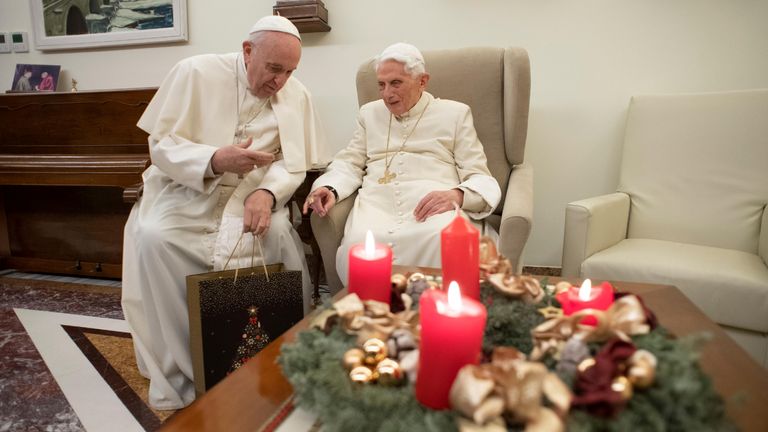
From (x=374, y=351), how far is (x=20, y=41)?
162 inches

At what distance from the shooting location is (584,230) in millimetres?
1858

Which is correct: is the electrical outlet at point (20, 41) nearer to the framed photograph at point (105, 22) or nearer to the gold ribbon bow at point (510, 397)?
the framed photograph at point (105, 22)

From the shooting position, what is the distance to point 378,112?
233cm

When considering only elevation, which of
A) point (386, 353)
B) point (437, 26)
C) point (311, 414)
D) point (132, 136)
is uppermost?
point (437, 26)

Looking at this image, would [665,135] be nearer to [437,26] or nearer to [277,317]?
[437,26]

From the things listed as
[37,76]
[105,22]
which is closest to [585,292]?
[105,22]

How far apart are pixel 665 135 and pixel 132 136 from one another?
3026mm

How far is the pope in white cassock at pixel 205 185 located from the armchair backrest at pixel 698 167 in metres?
1.69

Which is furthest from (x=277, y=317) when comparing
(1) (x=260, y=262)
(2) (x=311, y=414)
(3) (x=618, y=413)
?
(3) (x=618, y=413)

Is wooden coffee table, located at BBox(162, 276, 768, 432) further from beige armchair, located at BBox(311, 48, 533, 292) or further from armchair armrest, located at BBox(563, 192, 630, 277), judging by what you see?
beige armchair, located at BBox(311, 48, 533, 292)

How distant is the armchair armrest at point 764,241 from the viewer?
5.99 feet

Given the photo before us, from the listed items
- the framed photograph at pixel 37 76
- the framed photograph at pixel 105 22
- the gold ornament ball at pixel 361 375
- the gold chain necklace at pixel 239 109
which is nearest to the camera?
the gold ornament ball at pixel 361 375

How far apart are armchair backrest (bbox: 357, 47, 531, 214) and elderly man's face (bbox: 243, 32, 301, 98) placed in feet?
2.84

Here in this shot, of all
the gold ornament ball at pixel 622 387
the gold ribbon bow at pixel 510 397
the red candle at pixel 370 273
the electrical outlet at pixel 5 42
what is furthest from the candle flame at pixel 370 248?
the electrical outlet at pixel 5 42
